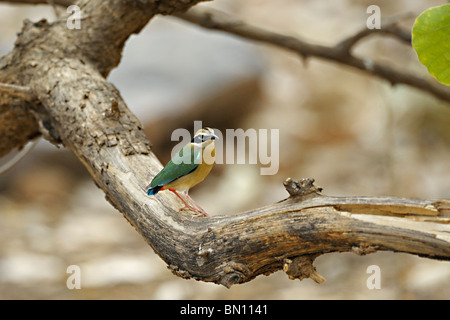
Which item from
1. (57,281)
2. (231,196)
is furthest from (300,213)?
(231,196)

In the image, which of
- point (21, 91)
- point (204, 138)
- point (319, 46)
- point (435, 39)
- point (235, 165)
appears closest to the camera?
point (435, 39)

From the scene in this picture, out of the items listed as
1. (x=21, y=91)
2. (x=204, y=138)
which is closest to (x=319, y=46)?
(x=21, y=91)

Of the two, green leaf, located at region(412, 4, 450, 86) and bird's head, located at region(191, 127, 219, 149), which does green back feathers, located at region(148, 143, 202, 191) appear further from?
green leaf, located at region(412, 4, 450, 86)

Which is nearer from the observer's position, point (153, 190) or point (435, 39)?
point (435, 39)

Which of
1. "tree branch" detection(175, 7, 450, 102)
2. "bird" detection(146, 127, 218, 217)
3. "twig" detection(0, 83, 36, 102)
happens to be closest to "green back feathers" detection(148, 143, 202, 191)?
"bird" detection(146, 127, 218, 217)

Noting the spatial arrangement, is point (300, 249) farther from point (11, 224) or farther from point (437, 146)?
point (437, 146)

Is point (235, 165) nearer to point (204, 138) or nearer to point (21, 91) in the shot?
point (21, 91)
